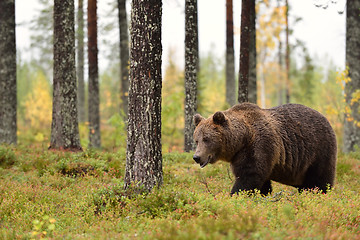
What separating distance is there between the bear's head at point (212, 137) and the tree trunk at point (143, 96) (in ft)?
3.14

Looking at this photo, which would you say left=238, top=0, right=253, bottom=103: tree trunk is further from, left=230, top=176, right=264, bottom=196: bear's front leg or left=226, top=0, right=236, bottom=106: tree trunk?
left=226, top=0, right=236, bottom=106: tree trunk

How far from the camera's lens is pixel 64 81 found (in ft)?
41.3

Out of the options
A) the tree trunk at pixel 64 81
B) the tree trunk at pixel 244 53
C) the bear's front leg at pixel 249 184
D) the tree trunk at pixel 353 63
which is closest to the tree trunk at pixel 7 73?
the tree trunk at pixel 64 81

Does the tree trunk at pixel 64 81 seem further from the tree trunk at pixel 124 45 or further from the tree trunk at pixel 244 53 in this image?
the tree trunk at pixel 124 45

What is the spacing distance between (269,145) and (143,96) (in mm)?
2944

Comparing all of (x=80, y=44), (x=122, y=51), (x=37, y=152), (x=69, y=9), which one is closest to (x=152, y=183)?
(x=37, y=152)

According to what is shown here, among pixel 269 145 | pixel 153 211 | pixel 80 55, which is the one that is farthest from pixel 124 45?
pixel 153 211

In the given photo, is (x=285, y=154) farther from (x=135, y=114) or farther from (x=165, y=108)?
(x=165, y=108)

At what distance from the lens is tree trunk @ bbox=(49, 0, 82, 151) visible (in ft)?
41.0

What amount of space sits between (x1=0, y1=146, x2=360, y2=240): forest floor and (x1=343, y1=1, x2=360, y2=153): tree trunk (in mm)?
7251

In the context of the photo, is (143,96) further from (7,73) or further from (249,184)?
(7,73)

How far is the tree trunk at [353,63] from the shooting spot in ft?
53.2

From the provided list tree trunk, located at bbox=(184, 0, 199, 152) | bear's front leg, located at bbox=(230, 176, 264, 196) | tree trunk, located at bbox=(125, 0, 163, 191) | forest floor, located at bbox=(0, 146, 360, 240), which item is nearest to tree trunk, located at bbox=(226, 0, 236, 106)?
tree trunk, located at bbox=(184, 0, 199, 152)

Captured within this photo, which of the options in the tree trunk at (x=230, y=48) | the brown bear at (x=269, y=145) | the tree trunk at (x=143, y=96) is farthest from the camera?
the tree trunk at (x=230, y=48)
